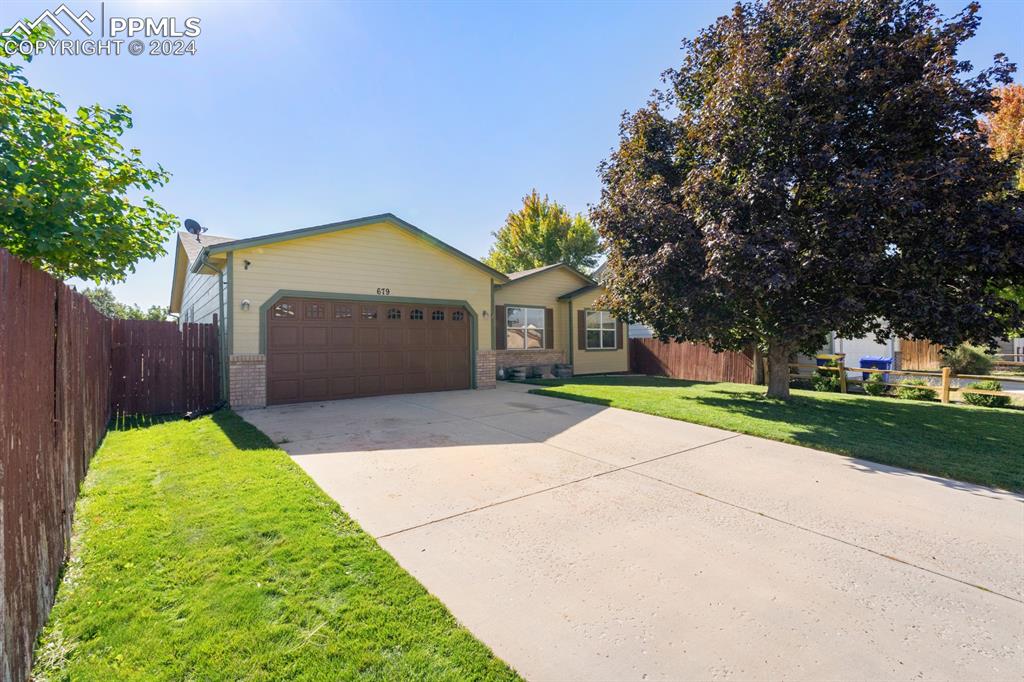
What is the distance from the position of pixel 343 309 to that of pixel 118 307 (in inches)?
1889

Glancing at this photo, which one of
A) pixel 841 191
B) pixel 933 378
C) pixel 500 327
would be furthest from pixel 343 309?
pixel 933 378

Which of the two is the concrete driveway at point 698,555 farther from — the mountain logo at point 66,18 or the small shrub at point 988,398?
the small shrub at point 988,398

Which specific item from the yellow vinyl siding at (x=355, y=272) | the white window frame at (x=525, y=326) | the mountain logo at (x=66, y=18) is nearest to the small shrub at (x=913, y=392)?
the white window frame at (x=525, y=326)

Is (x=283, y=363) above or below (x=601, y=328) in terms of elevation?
below

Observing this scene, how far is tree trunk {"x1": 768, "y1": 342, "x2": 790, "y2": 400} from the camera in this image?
10.1m

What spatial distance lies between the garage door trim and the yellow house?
0.08 feet

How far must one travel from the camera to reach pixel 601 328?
58.8ft

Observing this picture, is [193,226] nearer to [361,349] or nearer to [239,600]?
[361,349]

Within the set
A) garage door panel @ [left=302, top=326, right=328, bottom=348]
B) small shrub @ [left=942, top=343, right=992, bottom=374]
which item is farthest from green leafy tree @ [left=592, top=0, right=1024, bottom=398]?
small shrub @ [left=942, top=343, right=992, bottom=374]

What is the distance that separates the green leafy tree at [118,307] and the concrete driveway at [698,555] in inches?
1836

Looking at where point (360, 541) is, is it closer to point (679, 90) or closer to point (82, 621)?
point (82, 621)

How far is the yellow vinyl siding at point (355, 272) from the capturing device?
9.28 m

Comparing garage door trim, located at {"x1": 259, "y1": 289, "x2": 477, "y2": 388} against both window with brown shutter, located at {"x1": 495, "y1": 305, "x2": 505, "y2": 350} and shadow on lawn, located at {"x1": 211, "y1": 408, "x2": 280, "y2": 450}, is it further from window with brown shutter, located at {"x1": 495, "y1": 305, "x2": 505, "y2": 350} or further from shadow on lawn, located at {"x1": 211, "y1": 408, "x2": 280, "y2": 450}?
window with brown shutter, located at {"x1": 495, "y1": 305, "x2": 505, "y2": 350}

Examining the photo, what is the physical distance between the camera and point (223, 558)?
2.99 m
